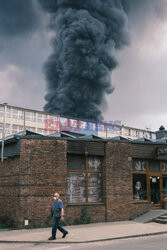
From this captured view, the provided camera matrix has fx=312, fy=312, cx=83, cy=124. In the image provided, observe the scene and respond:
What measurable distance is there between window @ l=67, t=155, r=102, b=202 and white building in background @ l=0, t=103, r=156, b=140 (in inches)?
1503

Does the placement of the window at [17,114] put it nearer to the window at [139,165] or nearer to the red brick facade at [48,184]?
the red brick facade at [48,184]

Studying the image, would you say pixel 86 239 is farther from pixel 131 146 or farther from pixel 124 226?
pixel 131 146

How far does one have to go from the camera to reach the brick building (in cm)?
1568

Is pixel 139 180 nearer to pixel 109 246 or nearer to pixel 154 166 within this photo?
pixel 154 166

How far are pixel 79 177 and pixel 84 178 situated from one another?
31 centimetres

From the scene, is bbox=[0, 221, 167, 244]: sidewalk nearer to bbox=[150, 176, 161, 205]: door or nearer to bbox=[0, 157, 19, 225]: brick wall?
bbox=[0, 157, 19, 225]: brick wall

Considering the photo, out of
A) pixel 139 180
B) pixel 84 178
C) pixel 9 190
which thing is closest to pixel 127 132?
pixel 139 180

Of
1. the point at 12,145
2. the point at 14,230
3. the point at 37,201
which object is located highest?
the point at 12,145

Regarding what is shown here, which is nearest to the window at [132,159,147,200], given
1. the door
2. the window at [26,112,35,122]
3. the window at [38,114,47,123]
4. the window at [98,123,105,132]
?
the door

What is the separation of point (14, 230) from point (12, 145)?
4450 mm

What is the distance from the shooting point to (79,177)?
17375 millimetres

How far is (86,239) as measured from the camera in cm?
1183

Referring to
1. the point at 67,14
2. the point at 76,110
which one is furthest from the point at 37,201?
the point at 67,14

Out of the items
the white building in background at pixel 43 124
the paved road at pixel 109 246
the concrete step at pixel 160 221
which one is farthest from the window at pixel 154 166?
the white building in background at pixel 43 124
